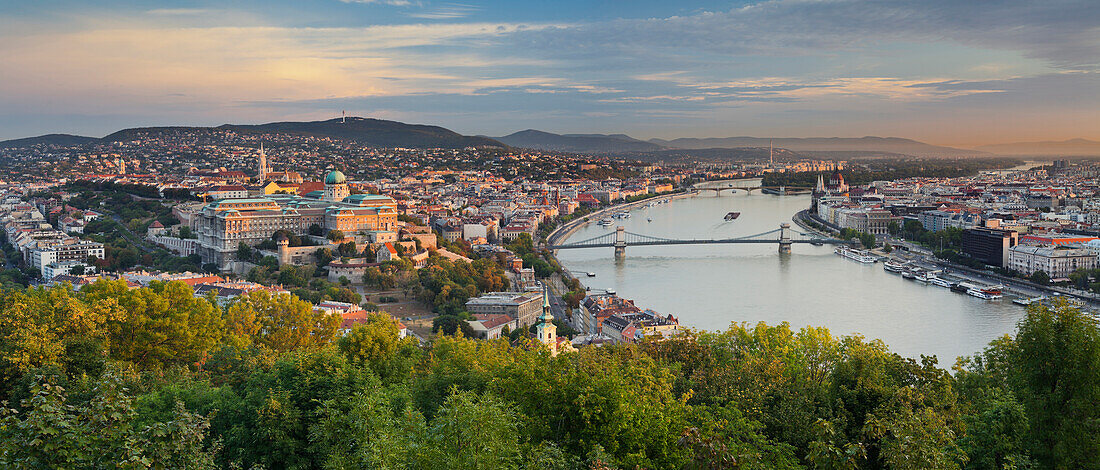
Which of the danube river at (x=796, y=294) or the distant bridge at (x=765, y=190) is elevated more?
the distant bridge at (x=765, y=190)

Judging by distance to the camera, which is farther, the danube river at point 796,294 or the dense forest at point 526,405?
the danube river at point 796,294

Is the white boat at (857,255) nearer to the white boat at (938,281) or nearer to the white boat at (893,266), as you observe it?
the white boat at (893,266)

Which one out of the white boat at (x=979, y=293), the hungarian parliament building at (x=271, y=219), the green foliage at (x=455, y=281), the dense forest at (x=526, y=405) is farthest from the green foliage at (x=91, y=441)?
the white boat at (x=979, y=293)

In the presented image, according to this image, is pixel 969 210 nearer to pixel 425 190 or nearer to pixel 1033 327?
pixel 425 190

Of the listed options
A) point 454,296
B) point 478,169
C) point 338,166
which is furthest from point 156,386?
point 478,169

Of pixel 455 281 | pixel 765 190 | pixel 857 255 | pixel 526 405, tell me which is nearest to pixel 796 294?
pixel 455 281

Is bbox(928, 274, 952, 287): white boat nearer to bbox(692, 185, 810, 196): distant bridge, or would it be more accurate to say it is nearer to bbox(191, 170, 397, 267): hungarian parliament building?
bbox(191, 170, 397, 267): hungarian parliament building

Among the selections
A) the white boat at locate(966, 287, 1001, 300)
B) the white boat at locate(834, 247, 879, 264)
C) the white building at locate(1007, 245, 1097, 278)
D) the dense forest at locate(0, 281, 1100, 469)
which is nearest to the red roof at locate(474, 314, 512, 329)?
the dense forest at locate(0, 281, 1100, 469)
